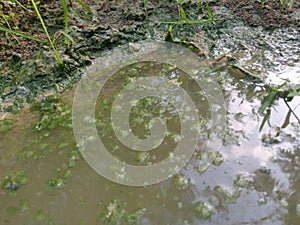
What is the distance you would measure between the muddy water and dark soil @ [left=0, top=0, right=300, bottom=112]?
278mm

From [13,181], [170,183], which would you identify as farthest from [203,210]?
[13,181]

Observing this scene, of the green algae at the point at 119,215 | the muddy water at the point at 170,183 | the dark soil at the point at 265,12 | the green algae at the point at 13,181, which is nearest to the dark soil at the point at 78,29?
the dark soil at the point at 265,12

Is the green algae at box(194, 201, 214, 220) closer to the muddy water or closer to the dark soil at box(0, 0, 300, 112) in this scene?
the muddy water

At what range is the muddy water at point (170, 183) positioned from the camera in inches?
47.3

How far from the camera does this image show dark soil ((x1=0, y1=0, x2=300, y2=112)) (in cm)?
177

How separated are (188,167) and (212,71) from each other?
1.86ft

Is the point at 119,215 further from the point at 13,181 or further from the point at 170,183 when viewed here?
the point at 13,181

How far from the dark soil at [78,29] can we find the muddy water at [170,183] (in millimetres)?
278

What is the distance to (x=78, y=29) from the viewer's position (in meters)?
2.03

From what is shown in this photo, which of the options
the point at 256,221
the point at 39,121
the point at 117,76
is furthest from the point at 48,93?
the point at 256,221

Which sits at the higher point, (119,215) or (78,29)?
(78,29)

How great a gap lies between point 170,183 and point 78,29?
1.09m

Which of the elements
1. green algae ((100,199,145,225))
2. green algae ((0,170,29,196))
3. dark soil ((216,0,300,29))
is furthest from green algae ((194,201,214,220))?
dark soil ((216,0,300,29))

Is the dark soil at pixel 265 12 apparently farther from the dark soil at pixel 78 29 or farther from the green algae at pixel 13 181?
the green algae at pixel 13 181
